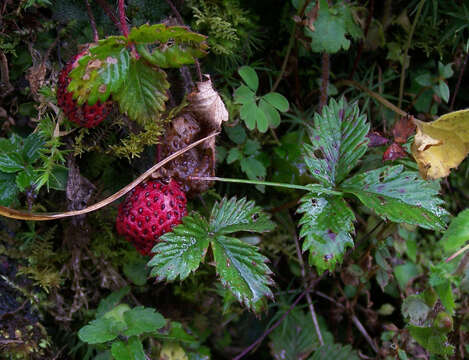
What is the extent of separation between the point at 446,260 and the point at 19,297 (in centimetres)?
152

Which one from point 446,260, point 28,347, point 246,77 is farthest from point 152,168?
point 446,260

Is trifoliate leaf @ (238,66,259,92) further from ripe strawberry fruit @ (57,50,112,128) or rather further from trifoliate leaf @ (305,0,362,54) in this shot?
ripe strawberry fruit @ (57,50,112,128)

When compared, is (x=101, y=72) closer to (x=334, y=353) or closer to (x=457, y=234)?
(x=457, y=234)

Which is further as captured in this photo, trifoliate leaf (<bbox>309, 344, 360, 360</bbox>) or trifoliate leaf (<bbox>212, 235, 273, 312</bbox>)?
trifoliate leaf (<bbox>309, 344, 360, 360</bbox>)

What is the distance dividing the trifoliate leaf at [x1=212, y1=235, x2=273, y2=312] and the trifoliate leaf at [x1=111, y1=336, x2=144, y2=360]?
1.16ft

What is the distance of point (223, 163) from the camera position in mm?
1686

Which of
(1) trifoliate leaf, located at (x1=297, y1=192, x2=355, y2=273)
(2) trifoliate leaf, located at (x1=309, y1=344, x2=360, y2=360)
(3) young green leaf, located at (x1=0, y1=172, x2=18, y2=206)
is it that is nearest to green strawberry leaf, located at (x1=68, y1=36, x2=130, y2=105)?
(3) young green leaf, located at (x1=0, y1=172, x2=18, y2=206)

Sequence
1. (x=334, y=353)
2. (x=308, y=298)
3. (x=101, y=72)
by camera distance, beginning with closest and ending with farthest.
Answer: (x=101, y=72), (x=334, y=353), (x=308, y=298)

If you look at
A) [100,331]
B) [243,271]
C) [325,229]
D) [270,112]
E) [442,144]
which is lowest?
[100,331]

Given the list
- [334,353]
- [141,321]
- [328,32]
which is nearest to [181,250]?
[141,321]

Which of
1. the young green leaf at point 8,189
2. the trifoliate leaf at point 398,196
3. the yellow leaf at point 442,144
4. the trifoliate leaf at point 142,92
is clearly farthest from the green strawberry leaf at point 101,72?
the yellow leaf at point 442,144

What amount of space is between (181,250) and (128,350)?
357 mm

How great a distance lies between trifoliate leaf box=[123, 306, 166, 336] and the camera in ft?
4.31

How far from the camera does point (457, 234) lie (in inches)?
50.1
